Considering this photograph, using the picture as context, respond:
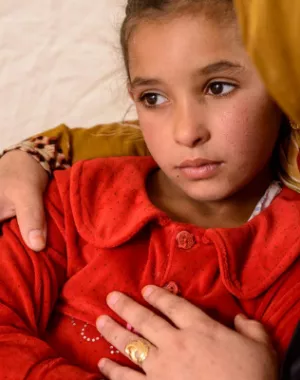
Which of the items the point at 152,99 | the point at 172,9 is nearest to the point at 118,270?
the point at 152,99

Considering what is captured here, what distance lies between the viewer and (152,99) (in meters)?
0.88

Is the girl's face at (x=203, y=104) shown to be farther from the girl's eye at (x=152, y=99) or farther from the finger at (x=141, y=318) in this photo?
the finger at (x=141, y=318)

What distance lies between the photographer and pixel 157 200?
969mm

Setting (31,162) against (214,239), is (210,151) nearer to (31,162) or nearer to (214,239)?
(214,239)

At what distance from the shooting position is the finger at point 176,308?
785 mm

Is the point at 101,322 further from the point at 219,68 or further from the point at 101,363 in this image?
the point at 219,68

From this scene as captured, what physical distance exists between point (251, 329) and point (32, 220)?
350 mm

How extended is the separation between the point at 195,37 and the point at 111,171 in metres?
0.28

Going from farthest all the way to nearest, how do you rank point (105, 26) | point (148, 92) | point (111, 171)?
1. point (105, 26)
2. point (111, 171)
3. point (148, 92)

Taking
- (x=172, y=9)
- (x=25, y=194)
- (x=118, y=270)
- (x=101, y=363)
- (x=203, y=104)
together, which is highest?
(x=172, y=9)

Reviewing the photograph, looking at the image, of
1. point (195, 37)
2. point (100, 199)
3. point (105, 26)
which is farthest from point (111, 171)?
point (105, 26)

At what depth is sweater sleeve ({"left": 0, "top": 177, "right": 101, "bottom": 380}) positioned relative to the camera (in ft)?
2.59

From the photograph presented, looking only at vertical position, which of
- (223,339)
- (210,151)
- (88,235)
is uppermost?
(210,151)

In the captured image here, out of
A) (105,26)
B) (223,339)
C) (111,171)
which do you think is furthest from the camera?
(105,26)
